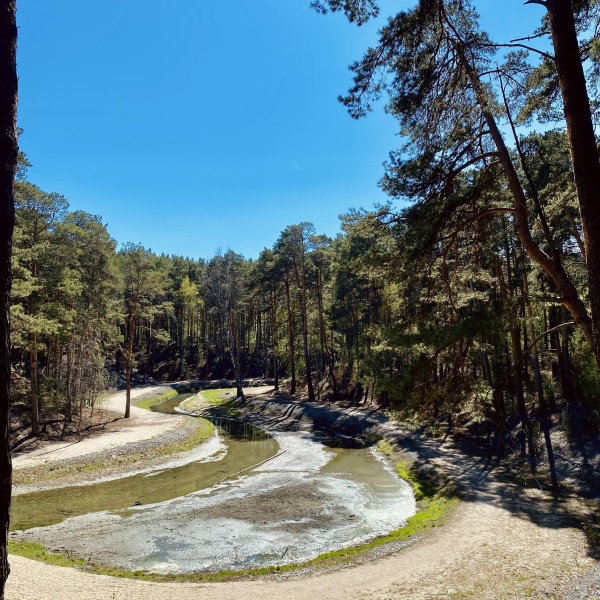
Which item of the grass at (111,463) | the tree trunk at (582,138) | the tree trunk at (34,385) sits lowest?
the grass at (111,463)

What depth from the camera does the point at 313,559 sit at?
37.8 feet

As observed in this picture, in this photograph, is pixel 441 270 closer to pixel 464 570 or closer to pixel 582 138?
pixel 582 138

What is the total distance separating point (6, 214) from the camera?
4.59 meters

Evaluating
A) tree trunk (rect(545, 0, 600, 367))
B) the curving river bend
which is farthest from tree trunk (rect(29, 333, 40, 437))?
tree trunk (rect(545, 0, 600, 367))

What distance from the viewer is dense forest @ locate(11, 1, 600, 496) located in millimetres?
8312

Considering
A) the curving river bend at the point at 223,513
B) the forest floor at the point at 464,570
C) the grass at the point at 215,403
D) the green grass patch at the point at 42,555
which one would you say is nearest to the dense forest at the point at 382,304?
the forest floor at the point at 464,570

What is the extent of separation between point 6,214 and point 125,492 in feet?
54.3

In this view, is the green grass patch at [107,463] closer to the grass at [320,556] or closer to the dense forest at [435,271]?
the dense forest at [435,271]

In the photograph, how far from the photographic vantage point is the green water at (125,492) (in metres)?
15.2

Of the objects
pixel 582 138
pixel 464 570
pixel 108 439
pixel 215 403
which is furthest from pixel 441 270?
pixel 215 403

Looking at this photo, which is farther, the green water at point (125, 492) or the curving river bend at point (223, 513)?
the green water at point (125, 492)

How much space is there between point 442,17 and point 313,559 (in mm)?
13214

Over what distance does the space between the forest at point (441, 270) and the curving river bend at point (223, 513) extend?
4.37 meters

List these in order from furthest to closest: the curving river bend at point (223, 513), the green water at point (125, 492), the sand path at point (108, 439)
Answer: the sand path at point (108, 439) < the green water at point (125, 492) < the curving river bend at point (223, 513)
